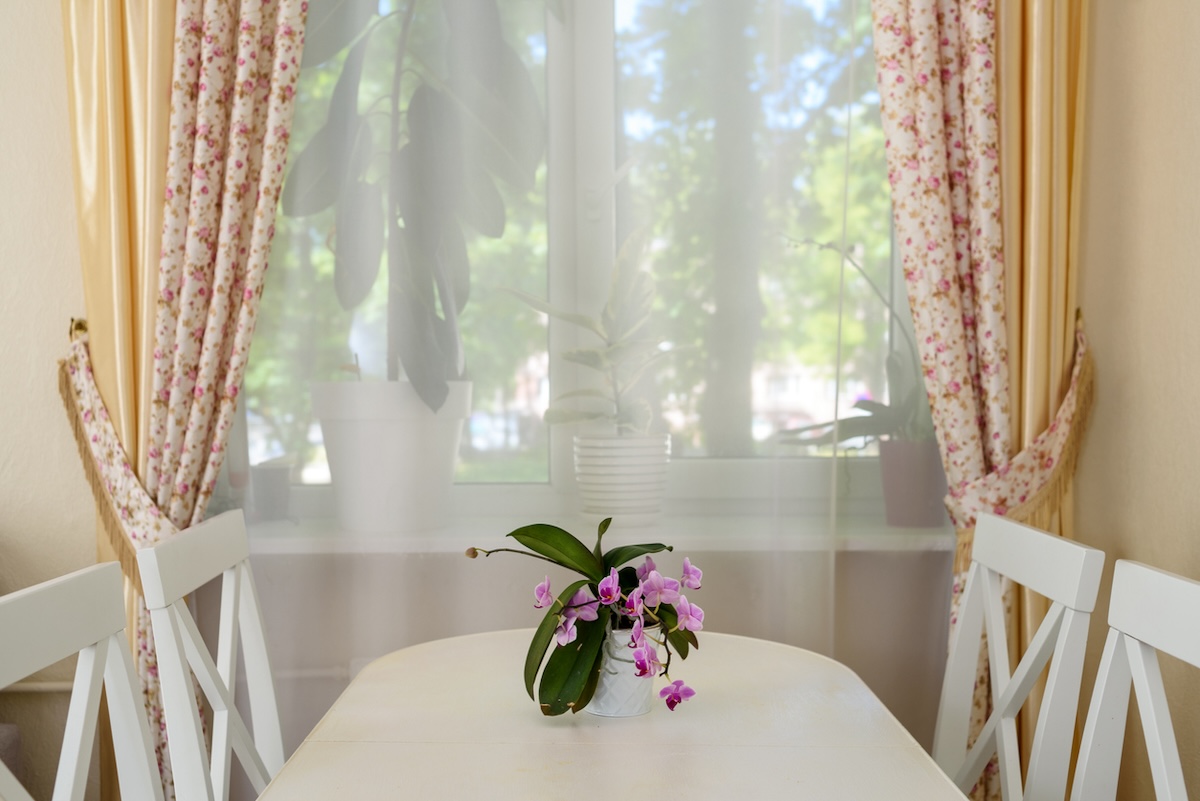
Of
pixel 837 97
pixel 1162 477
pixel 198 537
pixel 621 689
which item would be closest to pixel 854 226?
pixel 837 97

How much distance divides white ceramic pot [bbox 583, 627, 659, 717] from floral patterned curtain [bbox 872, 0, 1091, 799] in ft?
3.28

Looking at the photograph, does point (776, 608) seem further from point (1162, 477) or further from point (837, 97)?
point (837, 97)

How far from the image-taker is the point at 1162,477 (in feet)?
5.74

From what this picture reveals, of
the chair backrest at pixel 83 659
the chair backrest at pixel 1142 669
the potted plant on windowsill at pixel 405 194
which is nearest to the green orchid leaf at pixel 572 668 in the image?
the chair backrest at pixel 83 659

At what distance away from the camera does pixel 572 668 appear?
1.22m

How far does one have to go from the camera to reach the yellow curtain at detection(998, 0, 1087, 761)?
196cm

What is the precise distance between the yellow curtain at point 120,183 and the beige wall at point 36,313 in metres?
0.10

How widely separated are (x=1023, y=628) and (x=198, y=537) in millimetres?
1530

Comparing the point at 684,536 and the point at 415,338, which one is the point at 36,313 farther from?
the point at 684,536

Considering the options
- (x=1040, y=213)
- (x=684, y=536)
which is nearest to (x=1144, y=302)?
(x=1040, y=213)

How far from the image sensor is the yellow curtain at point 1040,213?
1.96 m

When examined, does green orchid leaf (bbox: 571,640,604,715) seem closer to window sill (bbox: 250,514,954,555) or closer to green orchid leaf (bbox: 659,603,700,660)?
green orchid leaf (bbox: 659,603,700,660)

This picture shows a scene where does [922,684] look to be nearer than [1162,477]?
No

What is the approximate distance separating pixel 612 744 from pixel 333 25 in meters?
1.60
